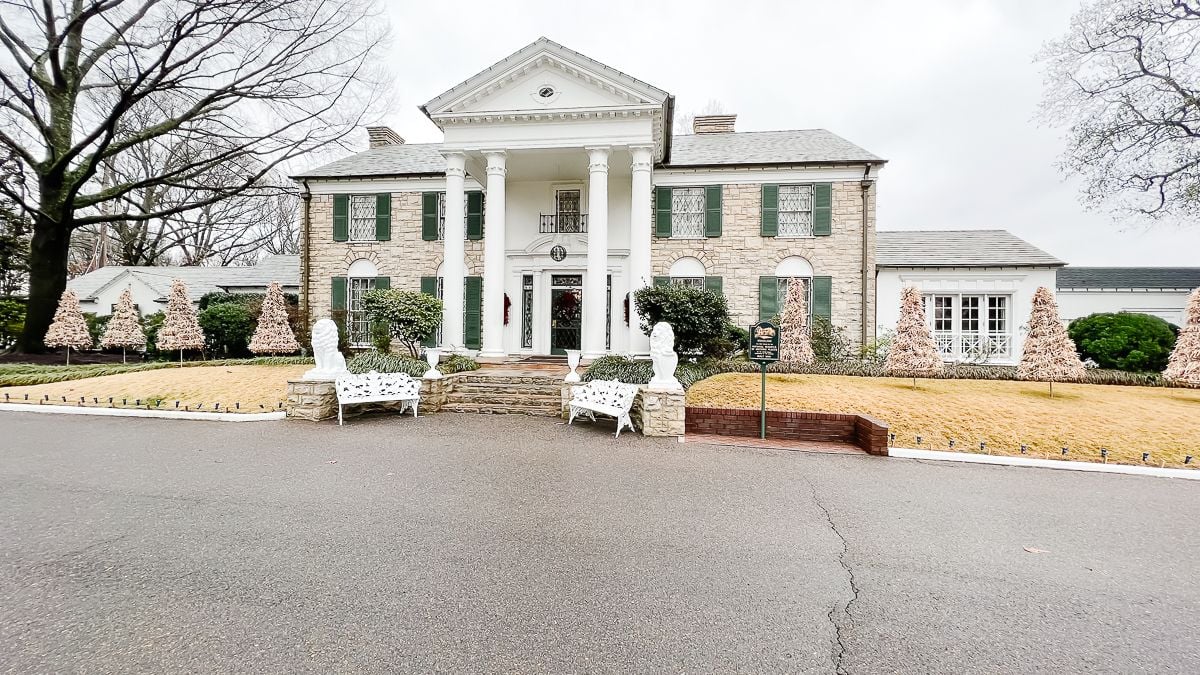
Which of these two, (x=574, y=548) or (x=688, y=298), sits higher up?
(x=688, y=298)

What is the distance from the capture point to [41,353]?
49.5 ft

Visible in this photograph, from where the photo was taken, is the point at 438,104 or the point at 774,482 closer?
the point at 774,482

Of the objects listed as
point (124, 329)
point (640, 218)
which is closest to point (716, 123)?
point (640, 218)

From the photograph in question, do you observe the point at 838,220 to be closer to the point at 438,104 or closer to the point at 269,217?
the point at 438,104

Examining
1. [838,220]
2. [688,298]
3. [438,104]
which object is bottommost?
[688,298]

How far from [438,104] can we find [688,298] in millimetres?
7642

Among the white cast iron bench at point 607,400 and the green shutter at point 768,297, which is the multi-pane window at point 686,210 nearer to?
the green shutter at point 768,297

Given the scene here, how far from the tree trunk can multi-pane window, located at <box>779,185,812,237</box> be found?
2158cm

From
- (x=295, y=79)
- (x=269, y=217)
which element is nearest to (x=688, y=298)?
(x=295, y=79)

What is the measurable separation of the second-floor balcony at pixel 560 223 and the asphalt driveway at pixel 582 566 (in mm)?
9822

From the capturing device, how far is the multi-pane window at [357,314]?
15297 mm

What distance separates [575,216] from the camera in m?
14.5

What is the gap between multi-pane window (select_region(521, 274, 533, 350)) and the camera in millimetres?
14453

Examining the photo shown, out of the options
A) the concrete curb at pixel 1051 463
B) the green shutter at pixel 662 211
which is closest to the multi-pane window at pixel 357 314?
the green shutter at pixel 662 211
